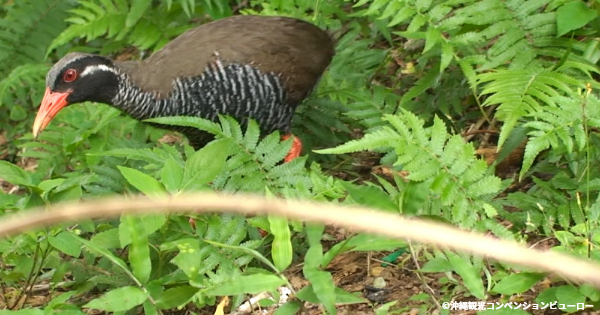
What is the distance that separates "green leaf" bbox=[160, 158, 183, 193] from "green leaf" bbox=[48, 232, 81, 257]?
1.43 ft

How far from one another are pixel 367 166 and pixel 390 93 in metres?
0.46

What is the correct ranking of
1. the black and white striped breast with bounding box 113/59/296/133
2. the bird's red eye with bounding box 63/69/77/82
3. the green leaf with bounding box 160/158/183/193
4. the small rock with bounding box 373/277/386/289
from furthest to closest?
the bird's red eye with bounding box 63/69/77/82 < the black and white striped breast with bounding box 113/59/296/133 < the small rock with bounding box 373/277/386/289 < the green leaf with bounding box 160/158/183/193

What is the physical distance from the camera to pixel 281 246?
2701 millimetres

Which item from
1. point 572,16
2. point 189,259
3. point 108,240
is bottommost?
point 108,240

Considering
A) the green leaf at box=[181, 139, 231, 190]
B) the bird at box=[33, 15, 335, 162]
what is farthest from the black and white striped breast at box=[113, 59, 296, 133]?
the green leaf at box=[181, 139, 231, 190]

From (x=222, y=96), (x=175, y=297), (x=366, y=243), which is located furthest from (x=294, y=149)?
(x=366, y=243)

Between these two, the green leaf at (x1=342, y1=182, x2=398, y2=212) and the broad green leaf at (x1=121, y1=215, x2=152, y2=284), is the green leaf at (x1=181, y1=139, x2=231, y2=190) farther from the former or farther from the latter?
the green leaf at (x1=342, y1=182, x2=398, y2=212)

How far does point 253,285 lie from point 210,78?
196 centimetres

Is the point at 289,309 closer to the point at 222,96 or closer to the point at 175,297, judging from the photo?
the point at 175,297

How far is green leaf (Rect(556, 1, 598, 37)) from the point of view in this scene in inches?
152

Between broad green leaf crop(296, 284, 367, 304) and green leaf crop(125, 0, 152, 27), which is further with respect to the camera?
green leaf crop(125, 0, 152, 27)

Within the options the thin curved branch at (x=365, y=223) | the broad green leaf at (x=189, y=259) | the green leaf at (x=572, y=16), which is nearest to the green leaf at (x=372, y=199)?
the broad green leaf at (x=189, y=259)

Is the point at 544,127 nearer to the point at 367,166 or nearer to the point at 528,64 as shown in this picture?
the point at 528,64

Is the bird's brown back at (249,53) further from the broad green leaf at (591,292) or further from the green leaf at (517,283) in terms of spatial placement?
the broad green leaf at (591,292)
